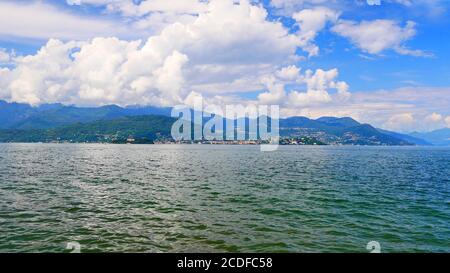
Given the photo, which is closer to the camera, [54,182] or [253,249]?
[253,249]

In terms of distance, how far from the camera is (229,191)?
45.8 m

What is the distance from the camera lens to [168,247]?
68.4 feet

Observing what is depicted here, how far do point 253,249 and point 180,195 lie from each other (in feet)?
73.5

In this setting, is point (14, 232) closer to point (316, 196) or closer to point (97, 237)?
point (97, 237)

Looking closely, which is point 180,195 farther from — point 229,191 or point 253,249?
point 253,249

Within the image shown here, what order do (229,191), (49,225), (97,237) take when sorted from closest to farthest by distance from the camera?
(97,237) → (49,225) → (229,191)
